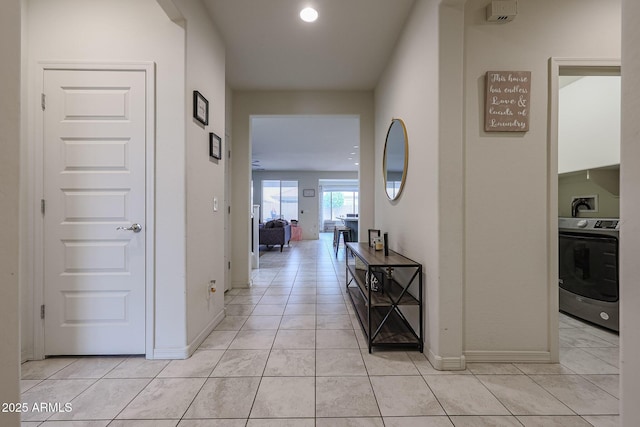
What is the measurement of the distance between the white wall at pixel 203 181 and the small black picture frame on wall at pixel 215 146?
0.13 feet

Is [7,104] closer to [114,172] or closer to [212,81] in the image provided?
[114,172]

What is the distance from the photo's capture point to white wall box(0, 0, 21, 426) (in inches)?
30.0

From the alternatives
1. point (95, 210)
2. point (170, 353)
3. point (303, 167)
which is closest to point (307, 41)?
point (95, 210)

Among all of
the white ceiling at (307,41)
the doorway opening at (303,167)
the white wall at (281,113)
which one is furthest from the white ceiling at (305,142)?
the white ceiling at (307,41)

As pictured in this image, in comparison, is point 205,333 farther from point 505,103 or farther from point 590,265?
point 590,265

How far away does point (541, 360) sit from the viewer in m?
1.86

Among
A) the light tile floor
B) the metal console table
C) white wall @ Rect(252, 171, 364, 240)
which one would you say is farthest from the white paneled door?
white wall @ Rect(252, 171, 364, 240)

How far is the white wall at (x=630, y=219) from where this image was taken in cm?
75

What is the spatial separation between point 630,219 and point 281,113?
3.62 m

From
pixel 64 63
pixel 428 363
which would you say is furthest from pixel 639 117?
pixel 64 63

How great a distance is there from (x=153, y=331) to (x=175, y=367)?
310 millimetres

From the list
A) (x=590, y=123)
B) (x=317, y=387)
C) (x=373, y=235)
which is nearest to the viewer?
(x=317, y=387)

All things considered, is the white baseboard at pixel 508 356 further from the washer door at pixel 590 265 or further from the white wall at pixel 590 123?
the white wall at pixel 590 123

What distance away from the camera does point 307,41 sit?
105 inches
